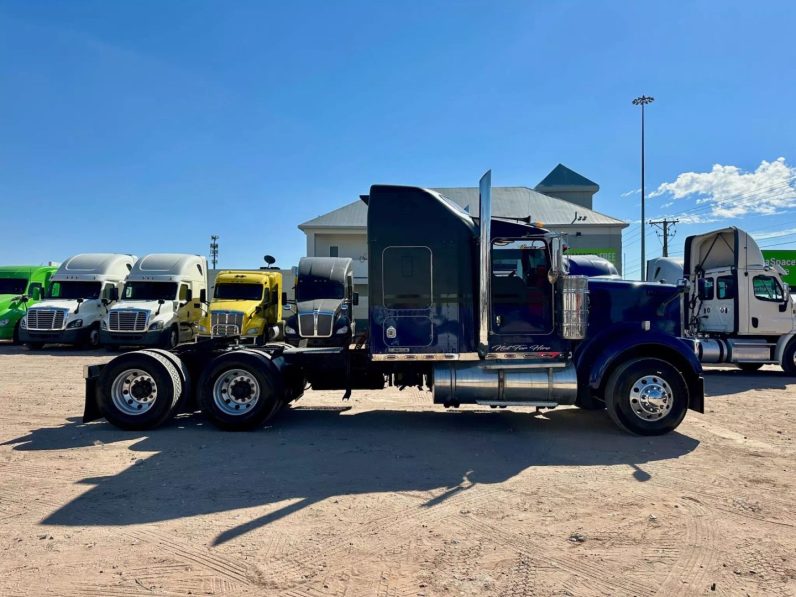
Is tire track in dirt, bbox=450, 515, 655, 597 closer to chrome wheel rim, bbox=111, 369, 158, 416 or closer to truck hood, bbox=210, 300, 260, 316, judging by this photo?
chrome wheel rim, bbox=111, 369, 158, 416

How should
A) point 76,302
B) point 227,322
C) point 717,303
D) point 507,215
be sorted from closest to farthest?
point 717,303, point 227,322, point 76,302, point 507,215

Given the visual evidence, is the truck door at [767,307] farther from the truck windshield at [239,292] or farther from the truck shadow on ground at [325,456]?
the truck windshield at [239,292]

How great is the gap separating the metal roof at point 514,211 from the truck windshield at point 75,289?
15689mm

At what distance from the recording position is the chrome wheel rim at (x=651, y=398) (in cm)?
655

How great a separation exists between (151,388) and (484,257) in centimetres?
488

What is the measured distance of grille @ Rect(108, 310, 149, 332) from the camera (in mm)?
16625

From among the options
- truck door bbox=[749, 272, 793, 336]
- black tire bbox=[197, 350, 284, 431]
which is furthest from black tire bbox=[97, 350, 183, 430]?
truck door bbox=[749, 272, 793, 336]

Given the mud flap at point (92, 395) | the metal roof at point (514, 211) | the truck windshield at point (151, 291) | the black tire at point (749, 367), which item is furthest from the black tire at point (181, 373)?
the metal roof at point (514, 211)

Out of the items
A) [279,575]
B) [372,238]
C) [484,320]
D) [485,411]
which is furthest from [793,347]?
[279,575]

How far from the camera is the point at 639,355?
6.72m

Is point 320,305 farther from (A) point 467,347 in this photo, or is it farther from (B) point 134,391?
(A) point 467,347

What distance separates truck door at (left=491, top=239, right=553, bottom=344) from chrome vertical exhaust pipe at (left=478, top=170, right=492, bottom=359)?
0.33m

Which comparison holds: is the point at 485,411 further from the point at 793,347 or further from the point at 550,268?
the point at 793,347

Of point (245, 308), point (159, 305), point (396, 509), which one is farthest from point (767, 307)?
point (159, 305)
